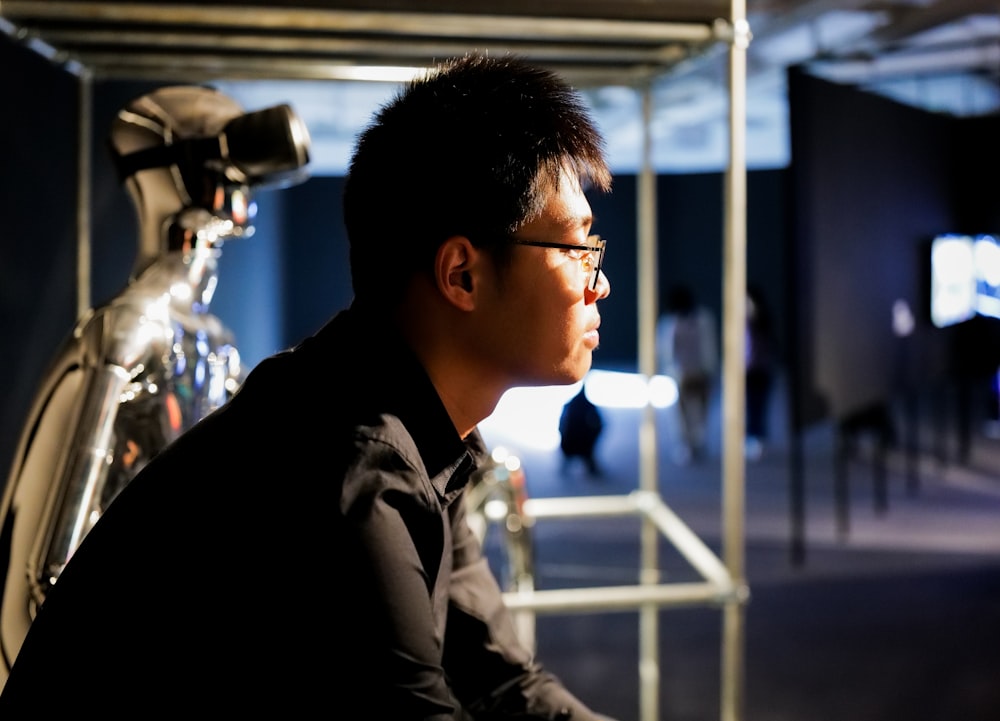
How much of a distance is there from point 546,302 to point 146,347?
1.95 ft

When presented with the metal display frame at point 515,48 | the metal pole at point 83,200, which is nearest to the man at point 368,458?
the metal display frame at point 515,48

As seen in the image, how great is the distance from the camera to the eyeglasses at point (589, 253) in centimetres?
96

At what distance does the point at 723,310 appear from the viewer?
2.57m

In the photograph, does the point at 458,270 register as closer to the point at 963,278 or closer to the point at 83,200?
the point at 83,200

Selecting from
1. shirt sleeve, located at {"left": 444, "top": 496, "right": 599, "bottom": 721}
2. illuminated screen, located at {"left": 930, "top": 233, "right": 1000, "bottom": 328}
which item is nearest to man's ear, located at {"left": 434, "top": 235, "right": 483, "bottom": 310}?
shirt sleeve, located at {"left": 444, "top": 496, "right": 599, "bottom": 721}

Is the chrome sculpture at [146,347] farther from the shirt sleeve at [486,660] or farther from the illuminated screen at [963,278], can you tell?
the illuminated screen at [963,278]

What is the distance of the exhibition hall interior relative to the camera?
1586mm

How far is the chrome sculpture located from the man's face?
0.55m

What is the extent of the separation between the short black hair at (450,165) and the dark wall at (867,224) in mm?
2693

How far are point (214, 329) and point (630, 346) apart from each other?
568 inches

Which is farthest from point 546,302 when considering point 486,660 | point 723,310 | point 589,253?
point 723,310

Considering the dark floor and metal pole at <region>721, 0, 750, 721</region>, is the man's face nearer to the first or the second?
metal pole at <region>721, 0, 750, 721</region>

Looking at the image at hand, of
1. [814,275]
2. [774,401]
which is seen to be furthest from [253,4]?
[774,401]

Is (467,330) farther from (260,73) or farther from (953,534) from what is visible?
(953,534)
